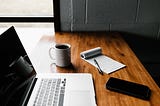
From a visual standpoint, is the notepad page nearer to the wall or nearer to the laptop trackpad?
the laptop trackpad

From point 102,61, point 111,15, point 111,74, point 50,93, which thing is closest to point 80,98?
point 50,93

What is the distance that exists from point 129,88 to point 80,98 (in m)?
0.23

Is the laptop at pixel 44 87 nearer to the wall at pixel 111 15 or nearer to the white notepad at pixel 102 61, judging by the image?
the white notepad at pixel 102 61

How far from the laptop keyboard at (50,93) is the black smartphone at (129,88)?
22 centimetres

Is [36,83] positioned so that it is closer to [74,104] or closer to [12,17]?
[74,104]

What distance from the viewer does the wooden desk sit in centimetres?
84

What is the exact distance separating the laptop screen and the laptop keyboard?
2.9 inches

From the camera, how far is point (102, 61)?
1158 mm

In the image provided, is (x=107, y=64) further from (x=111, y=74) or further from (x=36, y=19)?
(x=36, y=19)

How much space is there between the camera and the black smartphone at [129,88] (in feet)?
2.81

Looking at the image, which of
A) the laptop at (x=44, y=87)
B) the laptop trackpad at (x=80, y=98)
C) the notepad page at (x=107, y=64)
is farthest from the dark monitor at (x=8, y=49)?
the notepad page at (x=107, y=64)

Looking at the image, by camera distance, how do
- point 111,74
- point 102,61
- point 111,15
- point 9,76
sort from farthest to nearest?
point 111,15 → point 102,61 → point 111,74 → point 9,76

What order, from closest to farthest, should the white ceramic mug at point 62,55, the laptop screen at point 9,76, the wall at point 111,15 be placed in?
the laptop screen at point 9,76, the white ceramic mug at point 62,55, the wall at point 111,15

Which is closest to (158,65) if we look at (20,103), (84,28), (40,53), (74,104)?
(84,28)
